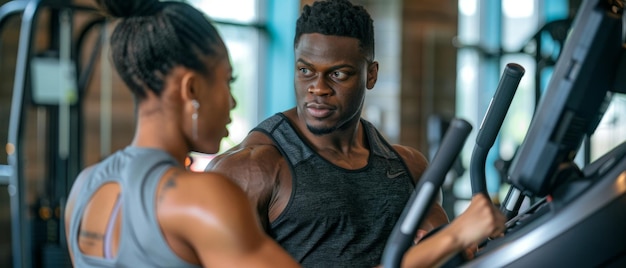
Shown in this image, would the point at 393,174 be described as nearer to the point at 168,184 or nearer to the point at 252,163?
the point at 252,163

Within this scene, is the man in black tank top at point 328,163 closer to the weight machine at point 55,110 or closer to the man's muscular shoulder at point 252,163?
the man's muscular shoulder at point 252,163

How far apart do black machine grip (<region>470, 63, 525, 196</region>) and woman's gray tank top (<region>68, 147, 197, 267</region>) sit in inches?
29.0

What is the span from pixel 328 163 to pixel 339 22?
37 cm

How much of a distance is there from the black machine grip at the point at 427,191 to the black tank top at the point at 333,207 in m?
0.68

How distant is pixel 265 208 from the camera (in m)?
2.25

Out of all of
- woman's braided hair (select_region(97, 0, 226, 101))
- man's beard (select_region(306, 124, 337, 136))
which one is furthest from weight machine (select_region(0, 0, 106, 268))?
woman's braided hair (select_region(97, 0, 226, 101))

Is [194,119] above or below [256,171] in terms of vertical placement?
above

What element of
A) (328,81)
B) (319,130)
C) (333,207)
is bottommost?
(333,207)

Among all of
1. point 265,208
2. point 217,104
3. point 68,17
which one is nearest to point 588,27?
point 217,104

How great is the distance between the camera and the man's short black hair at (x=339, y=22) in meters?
2.41

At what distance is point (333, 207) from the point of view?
226 cm

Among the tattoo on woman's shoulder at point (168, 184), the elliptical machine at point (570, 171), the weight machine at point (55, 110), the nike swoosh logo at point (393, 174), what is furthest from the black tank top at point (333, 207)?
the weight machine at point (55, 110)

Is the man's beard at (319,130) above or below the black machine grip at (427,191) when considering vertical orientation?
below

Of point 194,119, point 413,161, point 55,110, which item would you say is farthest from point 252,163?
point 55,110
